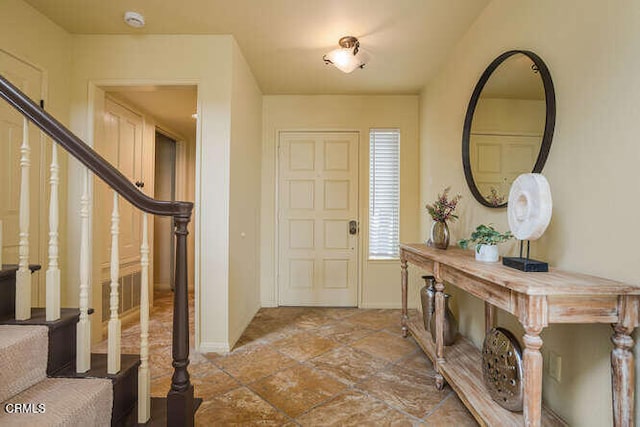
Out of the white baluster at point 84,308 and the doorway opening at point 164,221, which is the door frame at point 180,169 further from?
the white baluster at point 84,308

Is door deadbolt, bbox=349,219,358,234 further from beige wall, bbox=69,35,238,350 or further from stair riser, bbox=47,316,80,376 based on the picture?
stair riser, bbox=47,316,80,376

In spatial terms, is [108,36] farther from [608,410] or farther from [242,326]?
[608,410]

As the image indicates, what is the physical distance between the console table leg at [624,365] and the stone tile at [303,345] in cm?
188

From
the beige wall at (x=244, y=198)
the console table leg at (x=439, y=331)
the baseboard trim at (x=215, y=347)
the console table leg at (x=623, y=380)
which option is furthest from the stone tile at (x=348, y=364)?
the console table leg at (x=623, y=380)

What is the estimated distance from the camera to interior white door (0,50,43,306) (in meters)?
2.08

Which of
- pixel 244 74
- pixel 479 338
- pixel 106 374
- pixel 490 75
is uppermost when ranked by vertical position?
pixel 244 74

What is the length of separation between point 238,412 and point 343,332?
4.69ft

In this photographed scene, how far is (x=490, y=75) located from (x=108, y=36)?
3107 millimetres

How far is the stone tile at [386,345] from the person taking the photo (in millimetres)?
2549

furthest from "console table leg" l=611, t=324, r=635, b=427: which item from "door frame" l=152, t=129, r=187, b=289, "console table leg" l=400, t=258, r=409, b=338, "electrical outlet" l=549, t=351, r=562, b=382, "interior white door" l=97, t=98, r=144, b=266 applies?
"door frame" l=152, t=129, r=187, b=289

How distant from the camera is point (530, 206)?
1.41m

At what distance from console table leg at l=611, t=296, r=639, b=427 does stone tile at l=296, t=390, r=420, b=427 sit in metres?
0.94

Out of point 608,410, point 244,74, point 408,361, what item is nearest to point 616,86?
point 608,410

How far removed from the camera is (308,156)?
12.7 feet
